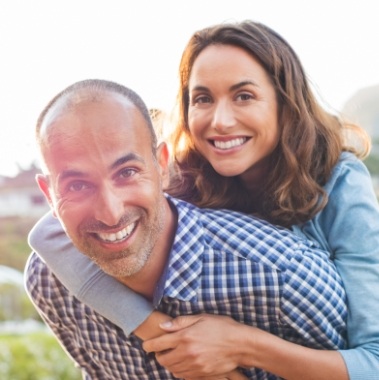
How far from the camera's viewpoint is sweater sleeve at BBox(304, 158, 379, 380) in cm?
203

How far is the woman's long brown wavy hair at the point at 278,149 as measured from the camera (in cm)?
243

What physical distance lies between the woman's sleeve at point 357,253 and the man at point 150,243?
0.05 meters

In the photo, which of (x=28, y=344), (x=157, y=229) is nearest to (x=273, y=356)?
(x=157, y=229)

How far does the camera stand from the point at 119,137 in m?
1.87

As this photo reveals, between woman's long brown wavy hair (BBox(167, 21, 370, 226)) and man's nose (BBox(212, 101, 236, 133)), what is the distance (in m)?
0.21

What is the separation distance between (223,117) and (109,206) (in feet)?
2.35

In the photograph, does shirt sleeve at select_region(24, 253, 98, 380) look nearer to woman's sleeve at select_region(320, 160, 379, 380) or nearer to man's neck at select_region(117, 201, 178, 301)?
man's neck at select_region(117, 201, 178, 301)

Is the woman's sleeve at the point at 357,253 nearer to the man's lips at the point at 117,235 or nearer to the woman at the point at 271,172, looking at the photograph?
the woman at the point at 271,172

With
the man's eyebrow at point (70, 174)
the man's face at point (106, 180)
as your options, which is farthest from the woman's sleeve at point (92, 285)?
the man's eyebrow at point (70, 174)

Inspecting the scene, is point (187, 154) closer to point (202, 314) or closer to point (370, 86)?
point (202, 314)

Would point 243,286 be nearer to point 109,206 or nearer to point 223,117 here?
point 109,206

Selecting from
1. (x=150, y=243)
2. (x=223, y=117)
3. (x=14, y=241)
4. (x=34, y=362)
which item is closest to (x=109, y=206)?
(x=150, y=243)

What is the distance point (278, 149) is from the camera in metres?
2.58

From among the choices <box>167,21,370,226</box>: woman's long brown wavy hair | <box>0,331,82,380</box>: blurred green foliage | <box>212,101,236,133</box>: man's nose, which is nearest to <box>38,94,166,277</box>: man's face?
<box>212,101,236,133</box>: man's nose
